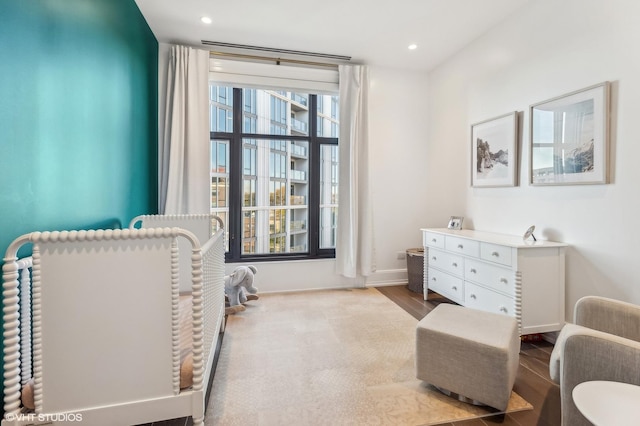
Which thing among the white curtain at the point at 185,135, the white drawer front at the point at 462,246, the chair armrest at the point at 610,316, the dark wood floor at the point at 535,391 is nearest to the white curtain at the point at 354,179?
the white drawer front at the point at 462,246

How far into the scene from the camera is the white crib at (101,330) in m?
0.99

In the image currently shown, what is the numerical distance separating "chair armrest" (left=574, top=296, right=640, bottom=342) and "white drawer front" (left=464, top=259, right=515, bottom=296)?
0.57 m

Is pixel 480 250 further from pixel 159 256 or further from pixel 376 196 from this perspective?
pixel 159 256

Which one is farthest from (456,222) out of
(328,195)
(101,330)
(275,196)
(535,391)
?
(101,330)

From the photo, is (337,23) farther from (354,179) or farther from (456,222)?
(456,222)

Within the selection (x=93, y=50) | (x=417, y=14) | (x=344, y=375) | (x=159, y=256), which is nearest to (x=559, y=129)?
(x=417, y=14)

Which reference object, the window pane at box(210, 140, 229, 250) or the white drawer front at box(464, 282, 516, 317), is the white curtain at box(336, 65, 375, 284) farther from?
the window pane at box(210, 140, 229, 250)

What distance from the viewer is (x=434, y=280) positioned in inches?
123

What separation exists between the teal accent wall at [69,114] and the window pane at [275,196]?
1.24 meters

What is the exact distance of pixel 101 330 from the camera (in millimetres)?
1056

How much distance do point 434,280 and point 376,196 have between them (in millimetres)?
1217

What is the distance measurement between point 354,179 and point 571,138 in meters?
1.96

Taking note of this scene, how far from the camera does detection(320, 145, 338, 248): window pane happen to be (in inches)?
151

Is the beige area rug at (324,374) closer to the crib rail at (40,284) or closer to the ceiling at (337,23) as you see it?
the crib rail at (40,284)
